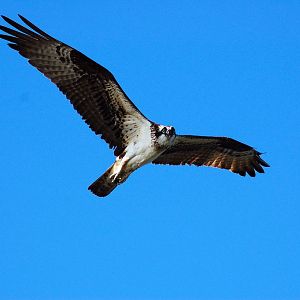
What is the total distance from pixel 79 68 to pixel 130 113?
A: 1.05 meters

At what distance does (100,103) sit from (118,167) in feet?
3.41

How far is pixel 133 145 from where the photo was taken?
470 inches

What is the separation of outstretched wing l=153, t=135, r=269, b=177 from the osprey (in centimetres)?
94

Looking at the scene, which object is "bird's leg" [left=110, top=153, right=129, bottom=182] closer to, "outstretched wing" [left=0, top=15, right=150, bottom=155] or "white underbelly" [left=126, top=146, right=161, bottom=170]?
"white underbelly" [left=126, top=146, right=161, bottom=170]

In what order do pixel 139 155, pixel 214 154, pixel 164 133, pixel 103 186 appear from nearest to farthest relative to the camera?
pixel 164 133, pixel 139 155, pixel 103 186, pixel 214 154

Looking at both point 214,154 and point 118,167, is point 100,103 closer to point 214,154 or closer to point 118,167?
point 118,167

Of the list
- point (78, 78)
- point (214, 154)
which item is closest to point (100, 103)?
point (78, 78)

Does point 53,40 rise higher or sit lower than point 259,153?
lower

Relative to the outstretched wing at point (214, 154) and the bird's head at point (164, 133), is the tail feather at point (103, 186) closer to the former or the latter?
the bird's head at point (164, 133)

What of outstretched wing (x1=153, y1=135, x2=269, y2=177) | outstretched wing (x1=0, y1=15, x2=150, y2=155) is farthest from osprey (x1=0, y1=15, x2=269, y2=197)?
outstretched wing (x1=153, y1=135, x2=269, y2=177)

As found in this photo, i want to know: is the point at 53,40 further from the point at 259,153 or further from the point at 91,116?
the point at 259,153

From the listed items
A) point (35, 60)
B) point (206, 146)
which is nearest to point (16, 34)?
point (35, 60)

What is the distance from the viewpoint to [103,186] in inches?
472

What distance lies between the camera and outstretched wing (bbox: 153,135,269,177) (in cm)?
1301
